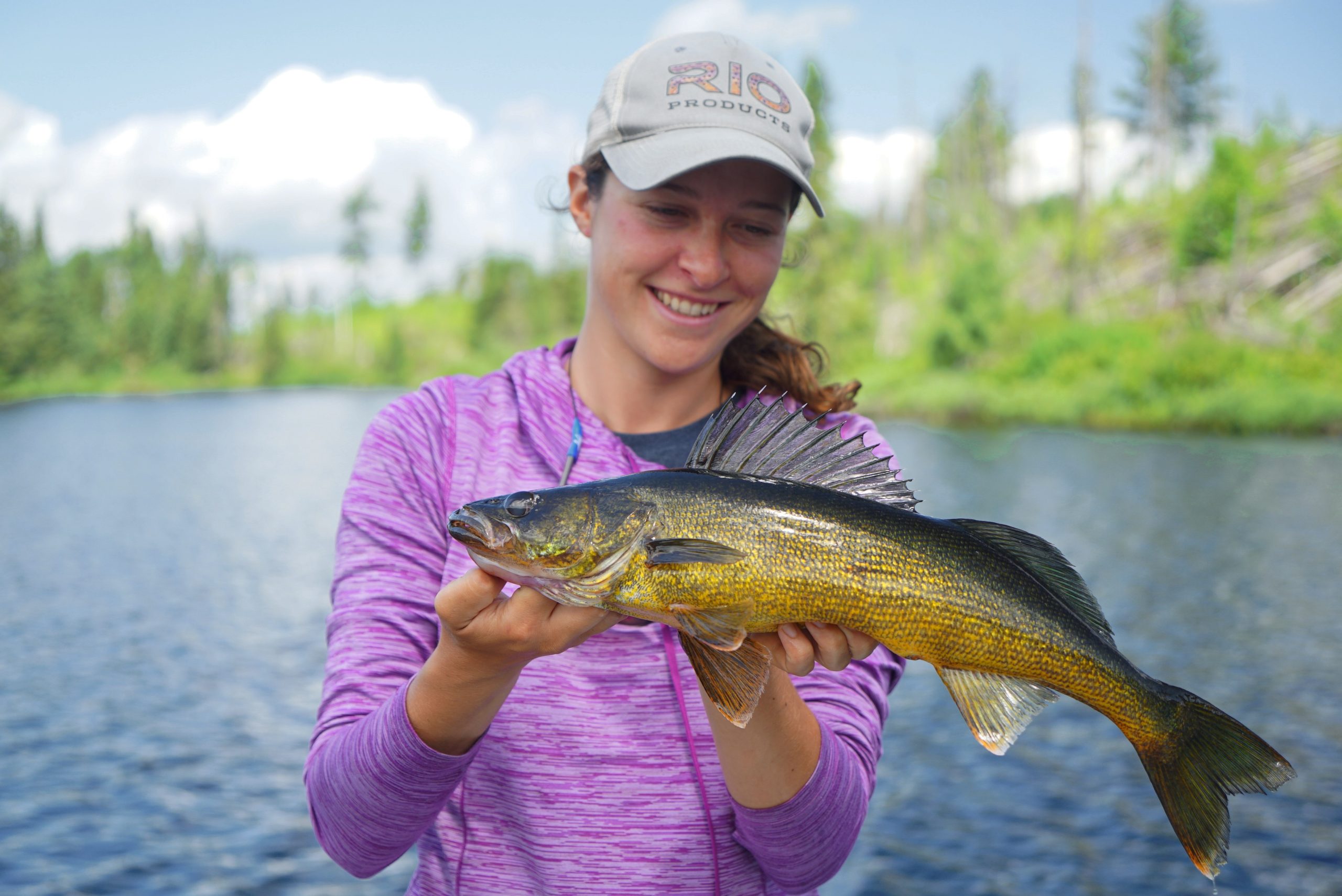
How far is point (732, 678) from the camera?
6.71 ft

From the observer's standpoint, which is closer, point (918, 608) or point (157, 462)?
point (918, 608)

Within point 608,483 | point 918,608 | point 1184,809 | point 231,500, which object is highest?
point 608,483

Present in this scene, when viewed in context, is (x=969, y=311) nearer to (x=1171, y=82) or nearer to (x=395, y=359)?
(x=1171, y=82)

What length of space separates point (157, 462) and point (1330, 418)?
34.8 metres

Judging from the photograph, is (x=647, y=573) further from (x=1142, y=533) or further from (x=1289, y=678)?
(x=1142, y=533)

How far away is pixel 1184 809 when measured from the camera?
2248mm

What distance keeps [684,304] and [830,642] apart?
2.93ft

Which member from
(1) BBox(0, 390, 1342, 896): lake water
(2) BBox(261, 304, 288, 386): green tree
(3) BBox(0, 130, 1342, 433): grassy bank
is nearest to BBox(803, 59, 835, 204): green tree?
(3) BBox(0, 130, 1342, 433): grassy bank

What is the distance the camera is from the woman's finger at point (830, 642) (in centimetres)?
216

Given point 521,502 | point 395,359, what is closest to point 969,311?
point 521,502

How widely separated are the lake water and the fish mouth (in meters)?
6.75

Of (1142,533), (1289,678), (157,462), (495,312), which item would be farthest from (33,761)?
(495,312)

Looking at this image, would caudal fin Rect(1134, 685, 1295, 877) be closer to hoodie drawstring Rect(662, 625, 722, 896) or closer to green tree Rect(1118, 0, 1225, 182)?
hoodie drawstring Rect(662, 625, 722, 896)

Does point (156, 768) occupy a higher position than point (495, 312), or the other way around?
point (156, 768)
